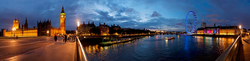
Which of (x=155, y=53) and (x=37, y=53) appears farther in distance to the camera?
(x=155, y=53)

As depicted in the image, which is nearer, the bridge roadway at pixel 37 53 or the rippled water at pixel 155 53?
the bridge roadway at pixel 37 53

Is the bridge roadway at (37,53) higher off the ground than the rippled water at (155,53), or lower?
higher

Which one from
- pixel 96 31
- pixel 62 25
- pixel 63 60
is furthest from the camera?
pixel 62 25

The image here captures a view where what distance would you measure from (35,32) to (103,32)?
58.0 meters

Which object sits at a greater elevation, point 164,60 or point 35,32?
point 35,32

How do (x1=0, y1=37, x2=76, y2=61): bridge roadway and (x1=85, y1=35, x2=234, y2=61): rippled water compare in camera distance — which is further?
(x1=85, y1=35, x2=234, y2=61): rippled water

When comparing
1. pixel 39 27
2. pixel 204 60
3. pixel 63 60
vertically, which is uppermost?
pixel 39 27

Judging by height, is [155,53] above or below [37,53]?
below

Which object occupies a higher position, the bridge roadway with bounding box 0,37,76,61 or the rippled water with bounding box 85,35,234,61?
the bridge roadway with bounding box 0,37,76,61

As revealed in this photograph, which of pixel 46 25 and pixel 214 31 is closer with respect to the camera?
pixel 46 25

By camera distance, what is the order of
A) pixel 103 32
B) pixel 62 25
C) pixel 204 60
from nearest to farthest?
pixel 204 60
pixel 62 25
pixel 103 32

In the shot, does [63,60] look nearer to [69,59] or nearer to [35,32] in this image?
[69,59]

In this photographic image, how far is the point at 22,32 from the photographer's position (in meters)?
91.3

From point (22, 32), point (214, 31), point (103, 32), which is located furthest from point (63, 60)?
point (214, 31)
